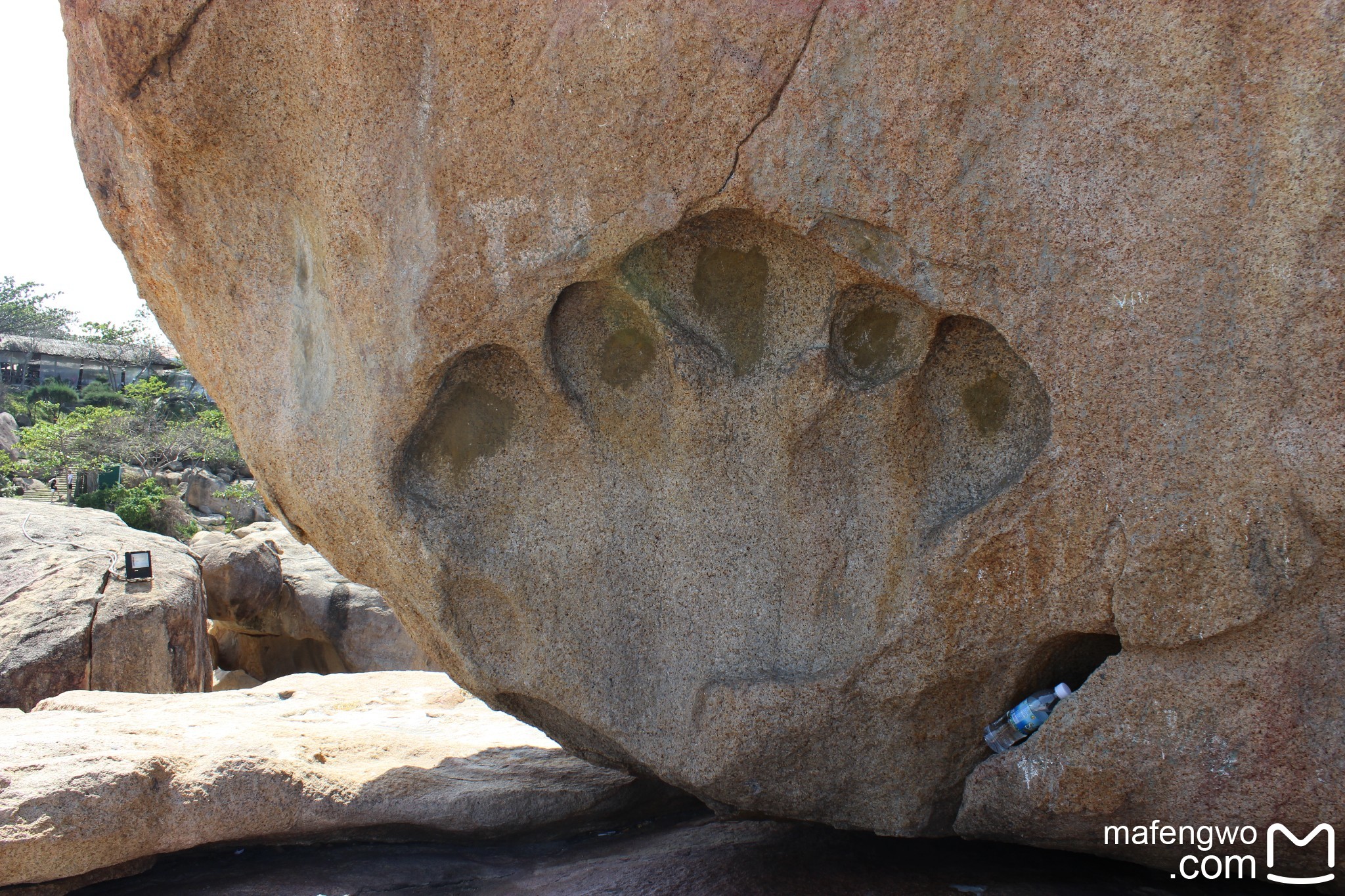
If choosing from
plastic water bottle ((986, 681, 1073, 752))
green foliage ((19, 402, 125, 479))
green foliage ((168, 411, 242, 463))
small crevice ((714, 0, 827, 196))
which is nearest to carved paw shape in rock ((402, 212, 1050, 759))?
small crevice ((714, 0, 827, 196))

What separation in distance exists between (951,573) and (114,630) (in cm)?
541

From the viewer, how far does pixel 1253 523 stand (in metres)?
2.03

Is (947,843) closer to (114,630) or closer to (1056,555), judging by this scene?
(1056,555)

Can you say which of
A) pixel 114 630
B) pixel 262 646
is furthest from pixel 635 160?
pixel 262 646

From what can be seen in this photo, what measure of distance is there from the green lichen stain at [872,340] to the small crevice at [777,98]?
1.47ft

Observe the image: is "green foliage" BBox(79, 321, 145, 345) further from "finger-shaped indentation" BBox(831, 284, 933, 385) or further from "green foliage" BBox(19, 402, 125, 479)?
"finger-shaped indentation" BBox(831, 284, 933, 385)

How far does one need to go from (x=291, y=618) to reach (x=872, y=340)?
8771 millimetres

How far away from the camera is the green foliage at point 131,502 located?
608 inches

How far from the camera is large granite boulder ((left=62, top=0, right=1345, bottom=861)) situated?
79.7 inches

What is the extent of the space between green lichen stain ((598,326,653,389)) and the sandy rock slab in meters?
1.39

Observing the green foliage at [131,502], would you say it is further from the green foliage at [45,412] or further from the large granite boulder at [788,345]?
the large granite boulder at [788,345]

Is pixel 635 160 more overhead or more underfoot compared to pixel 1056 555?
more overhead

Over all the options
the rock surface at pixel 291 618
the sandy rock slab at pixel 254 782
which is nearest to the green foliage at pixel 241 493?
the rock surface at pixel 291 618

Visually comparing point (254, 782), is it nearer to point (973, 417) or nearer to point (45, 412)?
point (973, 417)
